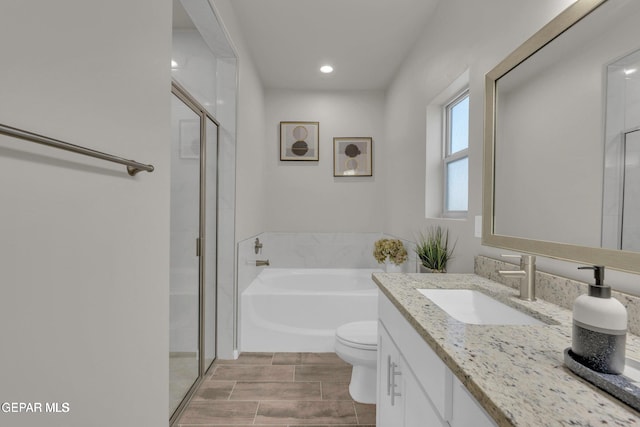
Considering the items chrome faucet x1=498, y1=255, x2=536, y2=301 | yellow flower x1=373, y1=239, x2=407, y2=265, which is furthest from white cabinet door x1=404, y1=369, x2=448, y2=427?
yellow flower x1=373, y1=239, x2=407, y2=265

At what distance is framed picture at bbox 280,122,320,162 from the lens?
12.0 ft

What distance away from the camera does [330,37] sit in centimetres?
261

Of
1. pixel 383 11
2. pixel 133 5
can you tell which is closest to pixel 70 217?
pixel 133 5

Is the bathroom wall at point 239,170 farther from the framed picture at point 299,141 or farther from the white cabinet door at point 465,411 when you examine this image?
the white cabinet door at point 465,411

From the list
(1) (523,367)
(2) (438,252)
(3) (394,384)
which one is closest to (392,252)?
(2) (438,252)

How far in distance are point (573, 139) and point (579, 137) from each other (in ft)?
0.08

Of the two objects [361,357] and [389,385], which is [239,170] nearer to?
[361,357]

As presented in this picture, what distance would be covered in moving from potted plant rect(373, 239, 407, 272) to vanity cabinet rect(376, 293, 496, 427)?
51.5 inches

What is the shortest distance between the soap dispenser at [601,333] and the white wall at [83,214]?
1.10 metres

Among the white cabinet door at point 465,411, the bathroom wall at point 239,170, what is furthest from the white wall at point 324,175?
the white cabinet door at point 465,411

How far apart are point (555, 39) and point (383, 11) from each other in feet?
4.85

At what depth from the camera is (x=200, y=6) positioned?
5.82 feet

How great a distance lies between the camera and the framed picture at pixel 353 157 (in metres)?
3.69

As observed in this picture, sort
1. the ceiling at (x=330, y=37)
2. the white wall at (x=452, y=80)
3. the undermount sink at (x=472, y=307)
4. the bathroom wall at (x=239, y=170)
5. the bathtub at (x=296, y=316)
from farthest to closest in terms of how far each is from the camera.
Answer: the bathtub at (x=296, y=316), the bathroom wall at (x=239, y=170), the ceiling at (x=330, y=37), the white wall at (x=452, y=80), the undermount sink at (x=472, y=307)
